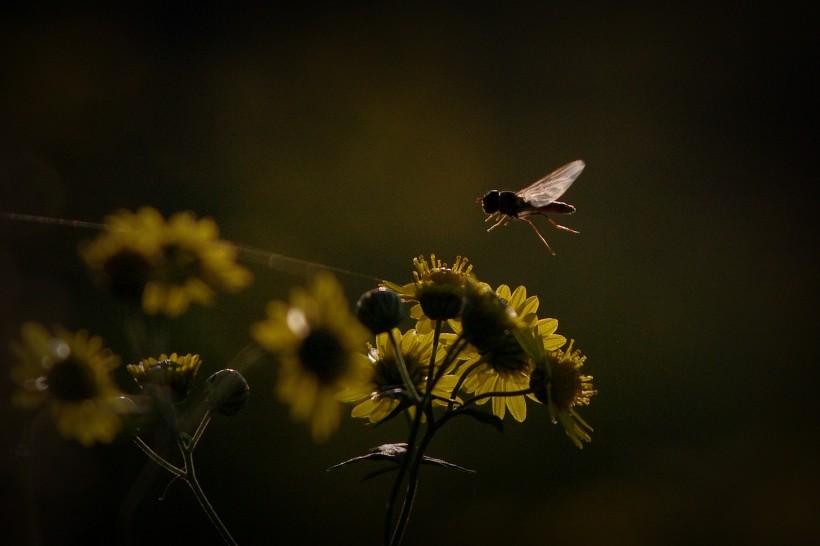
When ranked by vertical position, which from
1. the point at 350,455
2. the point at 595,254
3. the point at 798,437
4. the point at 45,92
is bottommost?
the point at 798,437

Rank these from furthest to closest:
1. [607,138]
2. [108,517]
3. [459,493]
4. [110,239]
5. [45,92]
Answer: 1. [45,92]
2. [607,138]
3. [459,493]
4. [108,517]
5. [110,239]

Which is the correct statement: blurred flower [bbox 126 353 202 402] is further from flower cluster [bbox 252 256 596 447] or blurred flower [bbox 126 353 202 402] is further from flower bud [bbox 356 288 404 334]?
flower bud [bbox 356 288 404 334]

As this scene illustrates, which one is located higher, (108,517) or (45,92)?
(45,92)

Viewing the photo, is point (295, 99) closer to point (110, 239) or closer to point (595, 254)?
point (595, 254)

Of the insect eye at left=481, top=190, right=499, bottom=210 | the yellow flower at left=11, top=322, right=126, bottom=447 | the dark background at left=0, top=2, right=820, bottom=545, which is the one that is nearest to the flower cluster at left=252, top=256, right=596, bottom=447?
the yellow flower at left=11, top=322, right=126, bottom=447

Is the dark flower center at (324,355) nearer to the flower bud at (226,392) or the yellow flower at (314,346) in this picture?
the yellow flower at (314,346)

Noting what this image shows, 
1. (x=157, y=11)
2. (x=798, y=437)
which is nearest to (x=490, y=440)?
(x=798, y=437)

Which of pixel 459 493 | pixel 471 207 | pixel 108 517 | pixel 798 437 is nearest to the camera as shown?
pixel 108 517
